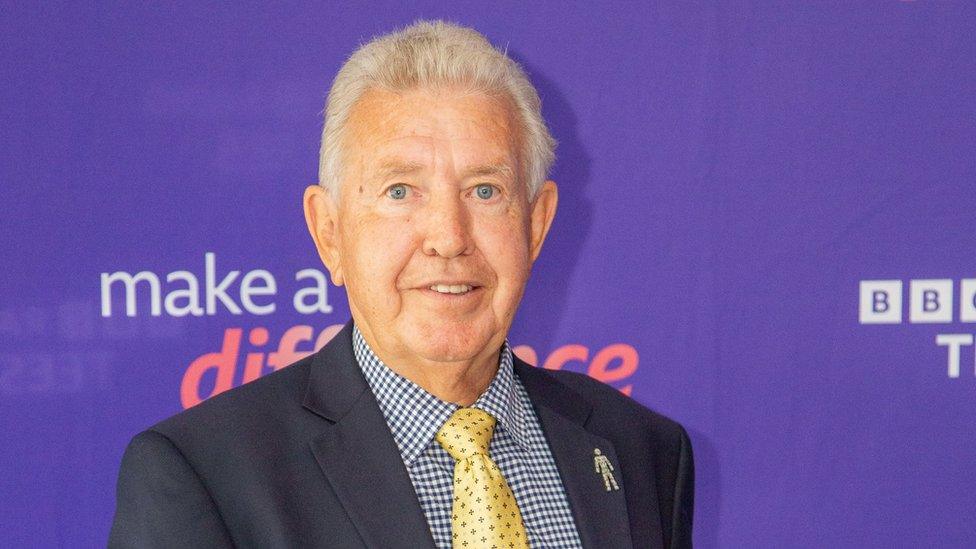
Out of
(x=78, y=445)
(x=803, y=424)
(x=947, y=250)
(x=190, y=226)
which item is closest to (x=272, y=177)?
(x=190, y=226)

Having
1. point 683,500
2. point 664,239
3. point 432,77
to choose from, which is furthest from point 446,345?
point 664,239

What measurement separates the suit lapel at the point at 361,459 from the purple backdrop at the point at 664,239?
1082mm

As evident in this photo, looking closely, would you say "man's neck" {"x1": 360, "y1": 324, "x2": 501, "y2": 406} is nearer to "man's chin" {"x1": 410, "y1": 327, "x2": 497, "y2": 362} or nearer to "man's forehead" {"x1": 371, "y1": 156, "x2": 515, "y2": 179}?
"man's chin" {"x1": 410, "y1": 327, "x2": 497, "y2": 362}

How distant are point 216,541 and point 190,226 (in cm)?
138

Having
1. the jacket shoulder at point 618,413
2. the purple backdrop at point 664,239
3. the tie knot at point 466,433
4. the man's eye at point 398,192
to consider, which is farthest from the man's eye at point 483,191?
the purple backdrop at point 664,239

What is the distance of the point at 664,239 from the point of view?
9.40 ft

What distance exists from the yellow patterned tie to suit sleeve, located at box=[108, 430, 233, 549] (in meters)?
0.35

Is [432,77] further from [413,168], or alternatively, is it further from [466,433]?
[466,433]

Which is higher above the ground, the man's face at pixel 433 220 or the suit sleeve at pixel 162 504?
the man's face at pixel 433 220

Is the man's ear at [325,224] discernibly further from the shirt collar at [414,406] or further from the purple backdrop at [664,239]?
the purple backdrop at [664,239]

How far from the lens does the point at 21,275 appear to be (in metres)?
2.66

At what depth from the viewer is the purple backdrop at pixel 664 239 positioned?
106 inches

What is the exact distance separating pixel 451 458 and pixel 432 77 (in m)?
0.60

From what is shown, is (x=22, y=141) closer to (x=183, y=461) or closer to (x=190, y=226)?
(x=190, y=226)
